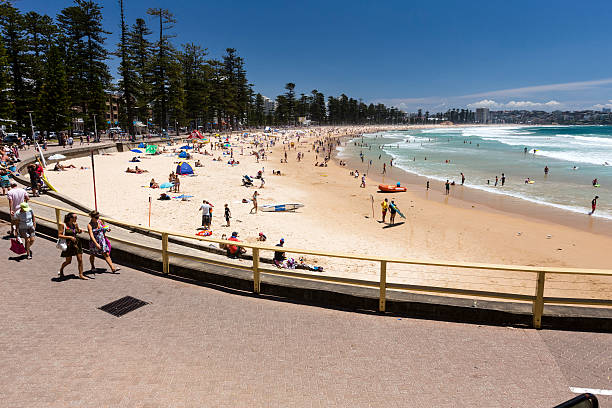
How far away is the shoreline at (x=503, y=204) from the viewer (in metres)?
21.4

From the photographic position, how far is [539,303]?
16.5ft

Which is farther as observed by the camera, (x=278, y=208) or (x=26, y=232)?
(x=278, y=208)

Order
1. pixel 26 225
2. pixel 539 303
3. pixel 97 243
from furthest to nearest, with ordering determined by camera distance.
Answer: pixel 26 225, pixel 97 243, pixel 539 303

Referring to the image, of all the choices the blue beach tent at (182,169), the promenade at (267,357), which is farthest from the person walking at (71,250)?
the blue beach tent at (182,169)

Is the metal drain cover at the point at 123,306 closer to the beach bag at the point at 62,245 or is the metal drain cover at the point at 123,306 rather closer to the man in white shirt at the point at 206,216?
the beach bag at the point at 62,245

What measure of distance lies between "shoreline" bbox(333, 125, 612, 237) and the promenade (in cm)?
2005

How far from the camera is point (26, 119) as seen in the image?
4425 centimetres

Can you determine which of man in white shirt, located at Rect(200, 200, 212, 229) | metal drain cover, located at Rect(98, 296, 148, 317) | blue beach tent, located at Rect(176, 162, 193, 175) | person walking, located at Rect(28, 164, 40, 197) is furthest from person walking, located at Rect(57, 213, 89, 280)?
blue beach tent, located at Rect(176, 162, 193, 175)

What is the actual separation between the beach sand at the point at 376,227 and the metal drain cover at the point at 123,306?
544 centimetres

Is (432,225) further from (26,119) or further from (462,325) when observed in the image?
(26,119)

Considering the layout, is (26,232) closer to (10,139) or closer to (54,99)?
Answer: (10,139)

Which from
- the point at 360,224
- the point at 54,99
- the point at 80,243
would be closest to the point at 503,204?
the point at 360,224

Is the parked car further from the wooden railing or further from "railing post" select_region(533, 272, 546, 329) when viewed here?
"railing post" select_region(533, 272, 546, 329)

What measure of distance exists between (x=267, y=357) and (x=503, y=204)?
1073 inches
